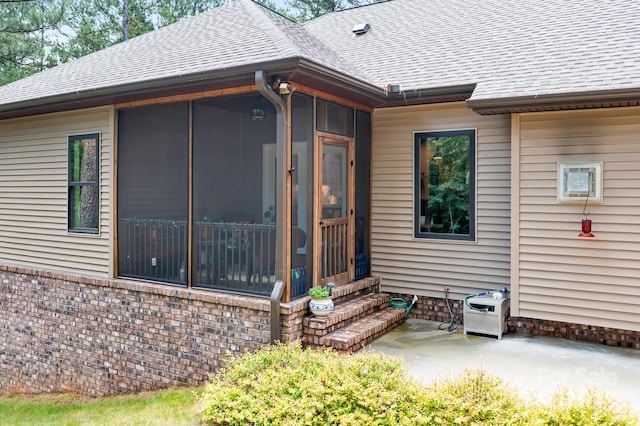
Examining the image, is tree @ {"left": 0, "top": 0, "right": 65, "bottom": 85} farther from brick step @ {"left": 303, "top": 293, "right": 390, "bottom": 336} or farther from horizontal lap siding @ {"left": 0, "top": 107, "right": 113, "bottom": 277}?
brick step @ {"left": 303, "top": 293, "right": 390, "bottom": 336}

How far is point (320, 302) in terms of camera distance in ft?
17.8

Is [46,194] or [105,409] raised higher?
[46,194]

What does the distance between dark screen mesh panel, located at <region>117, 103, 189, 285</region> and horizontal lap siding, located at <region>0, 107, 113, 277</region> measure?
0.85ft

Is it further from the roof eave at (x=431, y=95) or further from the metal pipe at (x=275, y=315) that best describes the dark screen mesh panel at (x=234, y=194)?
the roof eave at (x=431, y=95)

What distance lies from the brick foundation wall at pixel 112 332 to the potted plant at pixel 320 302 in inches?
20.0

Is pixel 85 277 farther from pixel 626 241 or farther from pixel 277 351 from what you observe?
pixel 626 241

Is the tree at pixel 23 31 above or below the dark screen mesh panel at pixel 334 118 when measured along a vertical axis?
above

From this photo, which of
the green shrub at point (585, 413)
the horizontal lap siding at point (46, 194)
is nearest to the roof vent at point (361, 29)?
the horizontal lap siding at point (46, 194)

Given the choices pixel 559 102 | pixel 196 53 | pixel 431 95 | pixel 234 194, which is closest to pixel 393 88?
pixel 431 95

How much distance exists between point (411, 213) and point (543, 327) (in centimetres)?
221

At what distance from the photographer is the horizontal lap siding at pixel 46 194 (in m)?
7.16

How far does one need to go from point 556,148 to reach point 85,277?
255 inches

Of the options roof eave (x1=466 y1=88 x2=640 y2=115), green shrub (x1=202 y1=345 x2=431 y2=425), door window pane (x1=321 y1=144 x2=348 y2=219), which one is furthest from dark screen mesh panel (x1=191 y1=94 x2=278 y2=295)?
roof eave (x1=466 y1=88 x2=640 y2=115)

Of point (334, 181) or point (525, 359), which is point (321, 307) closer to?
point (334, 181)
